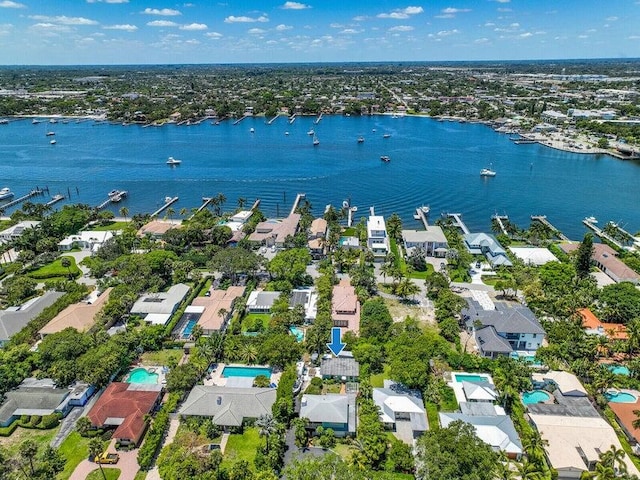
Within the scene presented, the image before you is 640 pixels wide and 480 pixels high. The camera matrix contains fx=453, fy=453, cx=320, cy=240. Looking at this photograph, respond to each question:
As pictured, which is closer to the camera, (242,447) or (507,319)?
(242,447)

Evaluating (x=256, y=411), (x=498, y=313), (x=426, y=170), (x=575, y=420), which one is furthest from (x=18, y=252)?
(x=426, y=170)

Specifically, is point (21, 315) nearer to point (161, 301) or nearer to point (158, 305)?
point (158, 305)

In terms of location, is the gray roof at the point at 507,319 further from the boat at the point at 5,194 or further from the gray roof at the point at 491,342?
the boat at the point at 5,194

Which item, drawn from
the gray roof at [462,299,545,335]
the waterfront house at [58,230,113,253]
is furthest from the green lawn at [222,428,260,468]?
the waterfront house at [58,230,113,253]

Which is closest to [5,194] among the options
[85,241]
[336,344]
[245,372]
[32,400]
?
[85,241]

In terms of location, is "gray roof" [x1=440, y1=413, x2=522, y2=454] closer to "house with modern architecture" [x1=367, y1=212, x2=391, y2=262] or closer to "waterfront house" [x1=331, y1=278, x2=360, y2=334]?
"waterfront house" [x1=331, y1=278, x2=360, y2=334]
